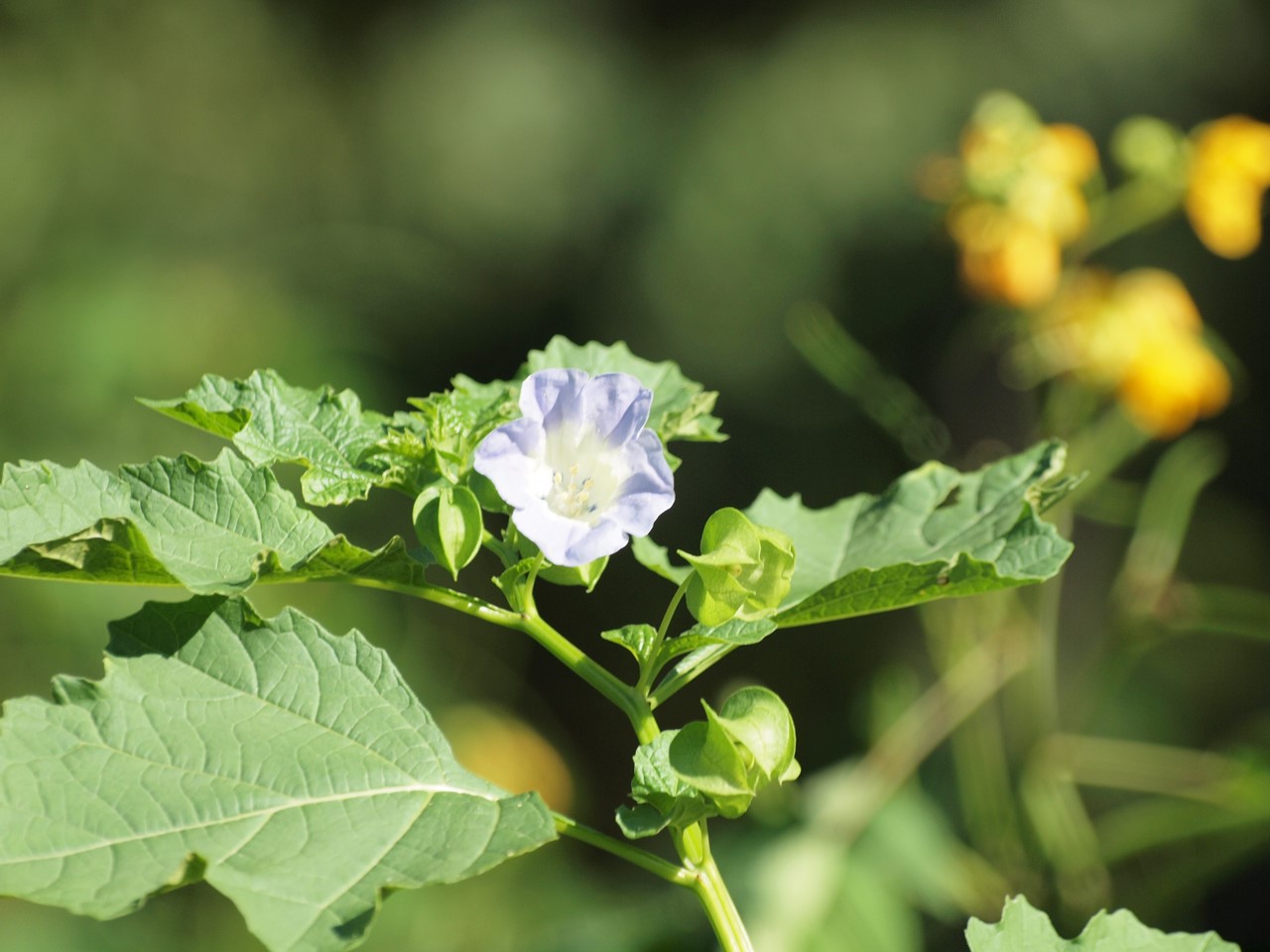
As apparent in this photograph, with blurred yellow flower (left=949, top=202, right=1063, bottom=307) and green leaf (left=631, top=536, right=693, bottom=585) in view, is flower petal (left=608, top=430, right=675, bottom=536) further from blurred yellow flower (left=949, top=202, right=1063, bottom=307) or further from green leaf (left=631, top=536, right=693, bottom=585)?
blurred yellow flower (left=949, top=202, right=1063, bottom=307)

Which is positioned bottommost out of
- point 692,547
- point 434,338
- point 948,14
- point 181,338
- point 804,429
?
point 692,547

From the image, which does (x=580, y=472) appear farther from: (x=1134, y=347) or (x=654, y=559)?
(x=1134, y=347)

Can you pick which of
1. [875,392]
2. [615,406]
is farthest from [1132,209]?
[615,406]

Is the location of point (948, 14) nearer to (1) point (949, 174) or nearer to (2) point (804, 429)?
(2) point (804, 429)

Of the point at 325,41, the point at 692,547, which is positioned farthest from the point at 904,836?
the point at 325,41

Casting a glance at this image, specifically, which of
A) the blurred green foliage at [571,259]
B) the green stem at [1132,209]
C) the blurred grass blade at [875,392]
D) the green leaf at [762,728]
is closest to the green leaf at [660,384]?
the green leaf at [762,728]

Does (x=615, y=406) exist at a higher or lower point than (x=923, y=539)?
higher
